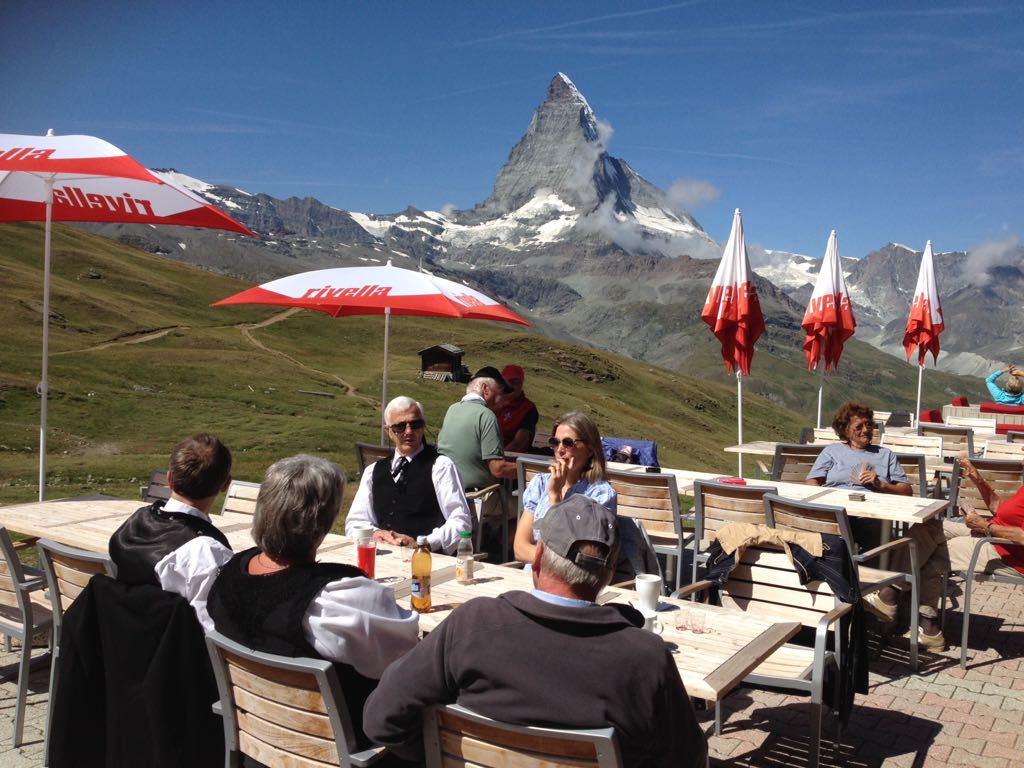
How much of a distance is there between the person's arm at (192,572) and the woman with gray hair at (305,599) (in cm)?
51

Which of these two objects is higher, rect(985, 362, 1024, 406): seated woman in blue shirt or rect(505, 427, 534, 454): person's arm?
rect(985, 362, 1024, 406): seated woman in blue shirt

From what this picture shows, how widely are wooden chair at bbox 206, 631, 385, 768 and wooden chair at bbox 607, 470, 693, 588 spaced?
4115mm

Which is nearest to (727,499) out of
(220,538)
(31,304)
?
(220,538)

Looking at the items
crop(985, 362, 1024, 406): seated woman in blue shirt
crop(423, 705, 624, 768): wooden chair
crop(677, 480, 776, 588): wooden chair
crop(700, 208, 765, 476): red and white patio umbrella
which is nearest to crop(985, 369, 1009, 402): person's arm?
crop(985, 362, 1024, 406): seated woman in blue shirt

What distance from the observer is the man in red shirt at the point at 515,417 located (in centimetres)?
945

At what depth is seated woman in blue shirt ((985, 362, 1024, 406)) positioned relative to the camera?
571 inches

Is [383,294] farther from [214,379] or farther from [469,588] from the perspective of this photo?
[214,379]

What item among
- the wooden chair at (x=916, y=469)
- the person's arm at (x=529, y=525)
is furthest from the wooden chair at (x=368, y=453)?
the wooden chair at (x=916, y=469)

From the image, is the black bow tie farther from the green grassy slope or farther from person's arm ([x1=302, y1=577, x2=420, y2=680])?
the green grassy slope

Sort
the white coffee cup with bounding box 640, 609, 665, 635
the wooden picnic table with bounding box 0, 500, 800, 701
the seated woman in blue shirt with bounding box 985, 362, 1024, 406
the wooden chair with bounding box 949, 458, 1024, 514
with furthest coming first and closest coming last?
the seated woman in blue shirt with bounding box 985, 362, 1024, 406, the wooden chair with bounding box 949, 458, 1024, 514, the white coffee cup with bounding box 640, 609, 665, 635, the wooden picnic table with bounding box 0, 500, 800, 701

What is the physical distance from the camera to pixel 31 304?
59156 millimetres

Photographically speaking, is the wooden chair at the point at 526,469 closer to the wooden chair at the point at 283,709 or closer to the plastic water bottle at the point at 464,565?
the plastic water bottle at the point at 464,565

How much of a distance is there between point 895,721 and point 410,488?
11.0 ft

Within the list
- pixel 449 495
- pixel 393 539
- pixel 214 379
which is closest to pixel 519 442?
pixel 449 495
